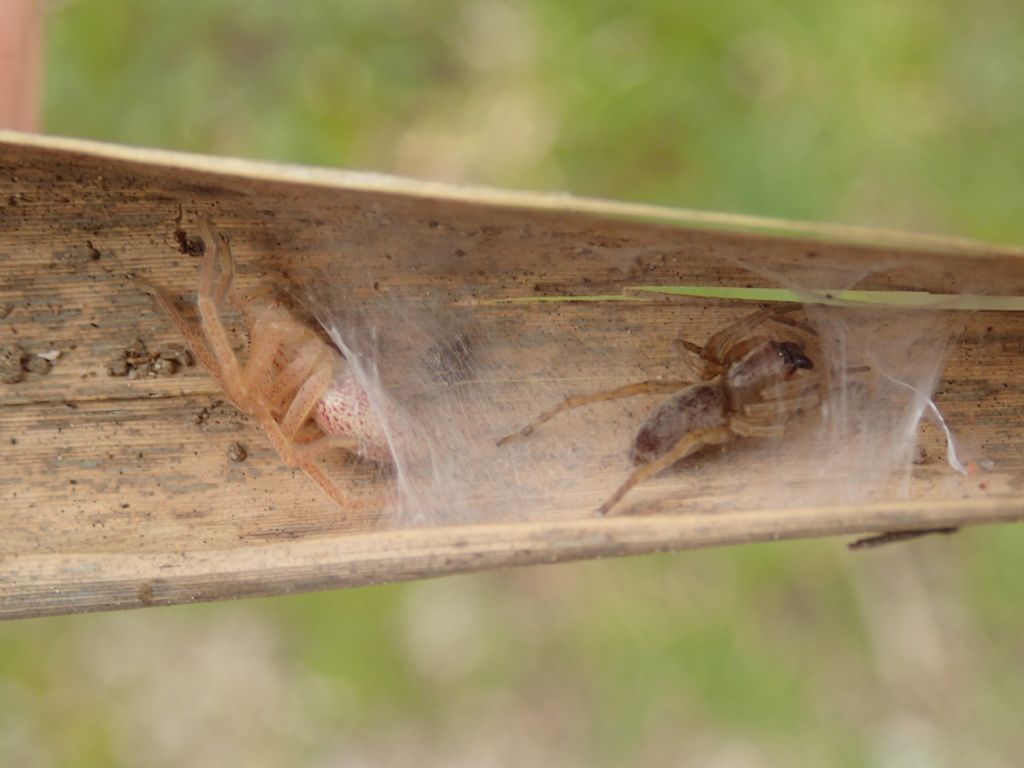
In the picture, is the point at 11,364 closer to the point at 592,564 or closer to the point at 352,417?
the point at 352,417

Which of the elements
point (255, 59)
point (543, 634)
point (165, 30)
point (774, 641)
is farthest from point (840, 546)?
point (165, 30)

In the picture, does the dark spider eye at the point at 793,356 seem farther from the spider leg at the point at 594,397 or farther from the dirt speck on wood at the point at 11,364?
the dirt speck on wood at the point at 11,364

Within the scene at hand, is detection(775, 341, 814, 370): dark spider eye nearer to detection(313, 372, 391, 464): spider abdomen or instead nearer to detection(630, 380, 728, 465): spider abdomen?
detection(630, 380, 728, 465): spider abdomen

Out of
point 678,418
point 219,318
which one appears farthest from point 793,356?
point 219,318

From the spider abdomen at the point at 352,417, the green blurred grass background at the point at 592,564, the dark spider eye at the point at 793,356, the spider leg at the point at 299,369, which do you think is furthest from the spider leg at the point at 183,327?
the green blurred grass background at the point at 592,564

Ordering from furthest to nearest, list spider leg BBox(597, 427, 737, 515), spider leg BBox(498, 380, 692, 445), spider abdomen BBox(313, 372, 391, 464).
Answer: spider abdomen BBox(313, 372, 391, 464) < spider leg BBox(498, 380, 692, 445) < spider leg BBox(597, 427, 737, 515)

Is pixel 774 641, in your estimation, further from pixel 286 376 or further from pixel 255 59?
pixel 255 59

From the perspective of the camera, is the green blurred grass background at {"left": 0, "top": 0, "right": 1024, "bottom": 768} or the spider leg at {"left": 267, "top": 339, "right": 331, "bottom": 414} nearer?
the spider leg at {"left": 267, "top": 339, "right": 331, "bottom": 414}

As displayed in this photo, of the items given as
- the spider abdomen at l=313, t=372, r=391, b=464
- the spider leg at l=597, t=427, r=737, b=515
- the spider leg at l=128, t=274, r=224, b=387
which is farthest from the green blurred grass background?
the spider leg at l=128, t=274, r=224, b=387
